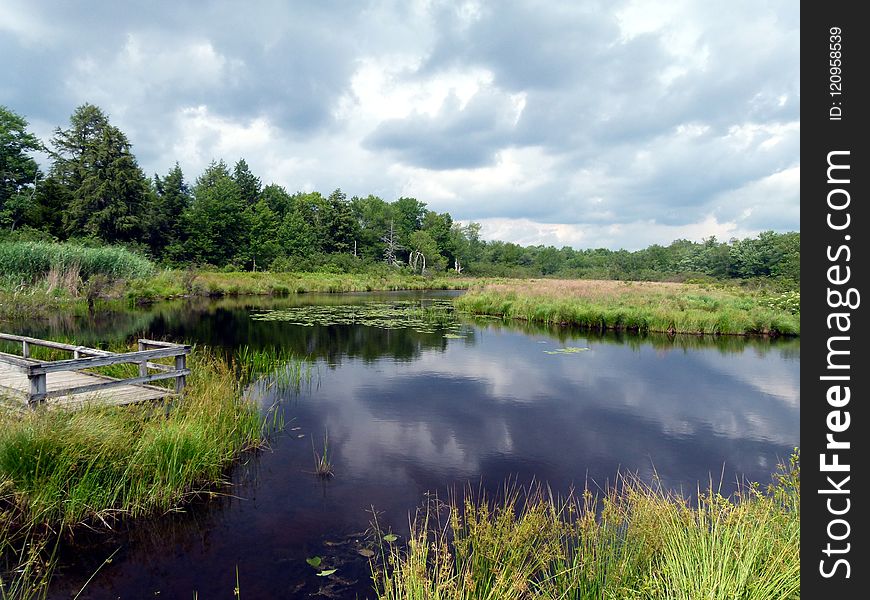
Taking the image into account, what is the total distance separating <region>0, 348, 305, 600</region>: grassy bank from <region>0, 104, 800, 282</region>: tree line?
39863 millimetres

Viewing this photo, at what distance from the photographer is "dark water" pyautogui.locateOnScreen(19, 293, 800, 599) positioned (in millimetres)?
5328

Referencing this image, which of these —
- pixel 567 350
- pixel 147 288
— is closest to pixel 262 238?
pixel 147 288

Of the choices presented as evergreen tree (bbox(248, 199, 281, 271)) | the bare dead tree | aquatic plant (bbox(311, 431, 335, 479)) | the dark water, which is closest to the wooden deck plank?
the dark water

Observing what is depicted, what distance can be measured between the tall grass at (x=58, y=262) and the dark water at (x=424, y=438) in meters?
9.80

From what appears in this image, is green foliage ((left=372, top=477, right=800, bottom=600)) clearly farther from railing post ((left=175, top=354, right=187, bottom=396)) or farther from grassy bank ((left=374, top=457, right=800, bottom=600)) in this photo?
railing post ((left=175, top=354, right=187, bottom=396))

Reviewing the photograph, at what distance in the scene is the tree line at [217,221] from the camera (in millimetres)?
47781

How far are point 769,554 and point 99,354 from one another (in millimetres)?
9924

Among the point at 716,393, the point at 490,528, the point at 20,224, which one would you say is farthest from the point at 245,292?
the point at 490,528

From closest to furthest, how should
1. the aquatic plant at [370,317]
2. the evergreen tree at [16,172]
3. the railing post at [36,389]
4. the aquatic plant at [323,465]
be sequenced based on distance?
the railing post at [36,389] → the aquatic plant at [323,465] → the aquatic plant at [370,317] → the evergreen tree at [16,172]

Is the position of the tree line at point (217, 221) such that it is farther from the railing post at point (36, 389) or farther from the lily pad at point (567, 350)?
the railing post at point (36, 389)

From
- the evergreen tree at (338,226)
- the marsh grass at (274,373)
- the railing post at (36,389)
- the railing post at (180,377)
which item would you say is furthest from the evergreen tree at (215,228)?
the railing post at (36,389)
